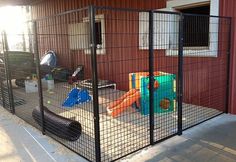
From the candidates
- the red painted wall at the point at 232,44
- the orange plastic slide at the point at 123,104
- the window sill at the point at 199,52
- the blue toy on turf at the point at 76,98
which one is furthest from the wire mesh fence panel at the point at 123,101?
the red painted wall at the point at 232,44

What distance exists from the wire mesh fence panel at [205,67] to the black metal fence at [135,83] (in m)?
0.02

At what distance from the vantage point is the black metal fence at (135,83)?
3080 millimetres

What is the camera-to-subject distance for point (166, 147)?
9.99ft

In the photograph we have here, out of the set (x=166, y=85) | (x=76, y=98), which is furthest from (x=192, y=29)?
(x=76, y=98)

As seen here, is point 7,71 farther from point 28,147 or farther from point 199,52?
point 199,52

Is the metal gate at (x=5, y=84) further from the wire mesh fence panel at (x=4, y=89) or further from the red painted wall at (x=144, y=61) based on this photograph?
the red painted wall at (x=144, y=61)

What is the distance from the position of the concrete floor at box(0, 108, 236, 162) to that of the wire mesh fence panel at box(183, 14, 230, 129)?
1.36ft

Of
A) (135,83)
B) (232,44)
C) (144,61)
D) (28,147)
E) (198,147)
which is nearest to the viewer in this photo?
(198,147)

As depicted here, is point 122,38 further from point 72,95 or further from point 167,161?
point 167,161

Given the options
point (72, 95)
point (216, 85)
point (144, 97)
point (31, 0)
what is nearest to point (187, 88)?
point (216, 85)

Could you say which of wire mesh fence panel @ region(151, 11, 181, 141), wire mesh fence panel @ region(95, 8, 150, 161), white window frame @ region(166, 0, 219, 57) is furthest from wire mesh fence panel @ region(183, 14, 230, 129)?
wire mesh fence panel @ region(95, 8, 150, 161)

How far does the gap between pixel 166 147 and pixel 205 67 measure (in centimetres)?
211

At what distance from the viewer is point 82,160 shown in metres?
2.78

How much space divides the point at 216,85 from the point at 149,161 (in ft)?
7.86
